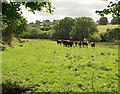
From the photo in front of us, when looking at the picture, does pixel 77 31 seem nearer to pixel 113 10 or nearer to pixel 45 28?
pixel 45 28

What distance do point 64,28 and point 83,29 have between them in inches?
656

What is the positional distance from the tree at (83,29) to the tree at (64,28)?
1111 cm

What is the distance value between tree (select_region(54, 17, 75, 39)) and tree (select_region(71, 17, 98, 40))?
11105 millimetres

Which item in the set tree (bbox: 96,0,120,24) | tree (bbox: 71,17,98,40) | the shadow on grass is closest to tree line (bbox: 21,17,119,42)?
tree (bbox: 71,17,98,40)

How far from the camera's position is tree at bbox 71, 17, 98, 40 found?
352 feet

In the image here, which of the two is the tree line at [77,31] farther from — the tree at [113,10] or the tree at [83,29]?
the tree at [113,10]

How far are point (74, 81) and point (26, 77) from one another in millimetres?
3609

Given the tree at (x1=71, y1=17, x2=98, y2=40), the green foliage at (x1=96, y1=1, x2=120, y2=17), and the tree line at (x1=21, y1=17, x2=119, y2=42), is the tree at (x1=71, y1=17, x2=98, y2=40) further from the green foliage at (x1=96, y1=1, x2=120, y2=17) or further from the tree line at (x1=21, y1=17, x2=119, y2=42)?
the green foliage at (x1=96, y1=1, x2=120, y2=17)

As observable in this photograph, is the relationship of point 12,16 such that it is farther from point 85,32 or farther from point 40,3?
point 85,32

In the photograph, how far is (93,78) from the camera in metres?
21.5

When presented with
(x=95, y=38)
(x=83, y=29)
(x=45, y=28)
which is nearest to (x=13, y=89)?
(x=95, y=38)

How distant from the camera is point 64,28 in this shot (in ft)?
406

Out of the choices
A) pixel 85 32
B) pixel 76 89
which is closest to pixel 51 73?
pixel 76 89

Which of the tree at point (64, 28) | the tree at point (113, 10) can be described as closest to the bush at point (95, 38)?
the tree at point (64, 28)
